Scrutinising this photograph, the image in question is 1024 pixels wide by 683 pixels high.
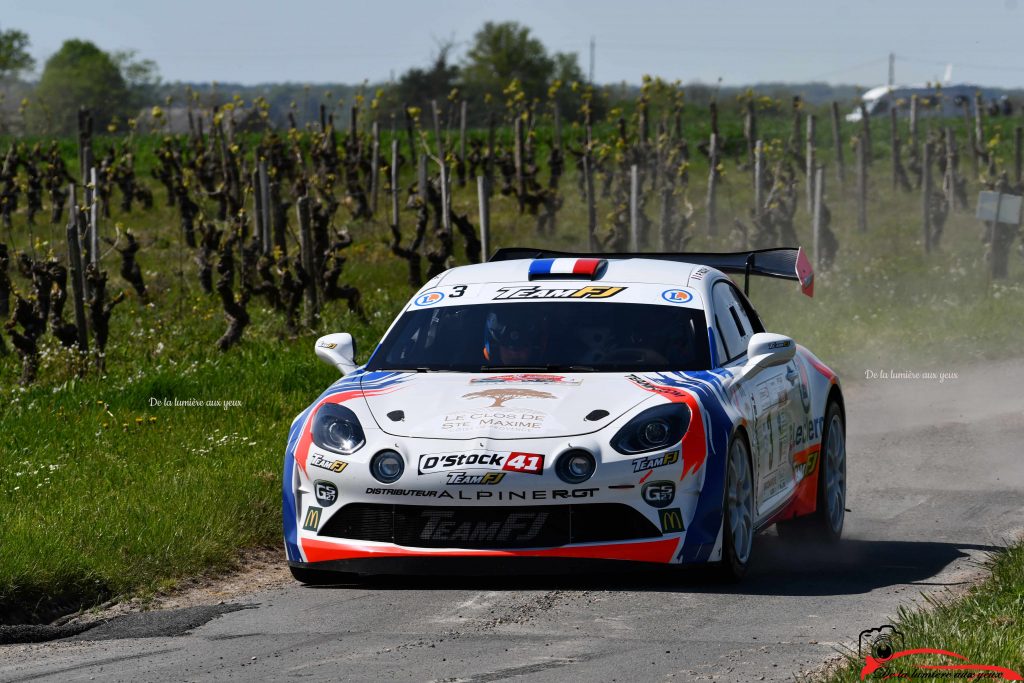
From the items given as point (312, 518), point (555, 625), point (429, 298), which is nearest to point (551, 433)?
point (555, 625)

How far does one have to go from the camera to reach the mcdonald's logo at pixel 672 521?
7.43 meters

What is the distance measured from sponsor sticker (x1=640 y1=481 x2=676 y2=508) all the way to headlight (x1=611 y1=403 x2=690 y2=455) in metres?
0.16

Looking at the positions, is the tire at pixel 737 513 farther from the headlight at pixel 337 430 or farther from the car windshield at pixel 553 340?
the headlight at pixel 337 430

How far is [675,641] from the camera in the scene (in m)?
6.53

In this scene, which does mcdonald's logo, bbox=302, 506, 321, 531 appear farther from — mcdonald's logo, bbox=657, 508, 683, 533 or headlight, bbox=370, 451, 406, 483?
mcdonald's logo, bbox=657, 508, 683, 533

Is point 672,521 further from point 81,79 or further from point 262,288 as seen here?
point 81,79

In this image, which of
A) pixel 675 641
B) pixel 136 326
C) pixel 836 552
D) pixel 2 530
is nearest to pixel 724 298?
pixel 836 552

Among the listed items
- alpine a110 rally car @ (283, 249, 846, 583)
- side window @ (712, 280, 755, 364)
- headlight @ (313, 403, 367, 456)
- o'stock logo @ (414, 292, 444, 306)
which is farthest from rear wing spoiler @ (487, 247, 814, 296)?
headlight @ (313, 403, 367, 456)

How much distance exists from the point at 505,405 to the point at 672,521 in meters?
0.95

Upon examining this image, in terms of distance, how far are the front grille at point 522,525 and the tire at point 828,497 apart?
2.32 m

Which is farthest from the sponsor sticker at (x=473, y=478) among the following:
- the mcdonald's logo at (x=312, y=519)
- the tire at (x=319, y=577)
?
the tire at (x=319, y=577)

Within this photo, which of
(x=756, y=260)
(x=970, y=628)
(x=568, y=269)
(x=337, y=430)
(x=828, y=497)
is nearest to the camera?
(x=970, y=628)

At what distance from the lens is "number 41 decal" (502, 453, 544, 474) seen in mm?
7336

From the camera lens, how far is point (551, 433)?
7.46 metres
